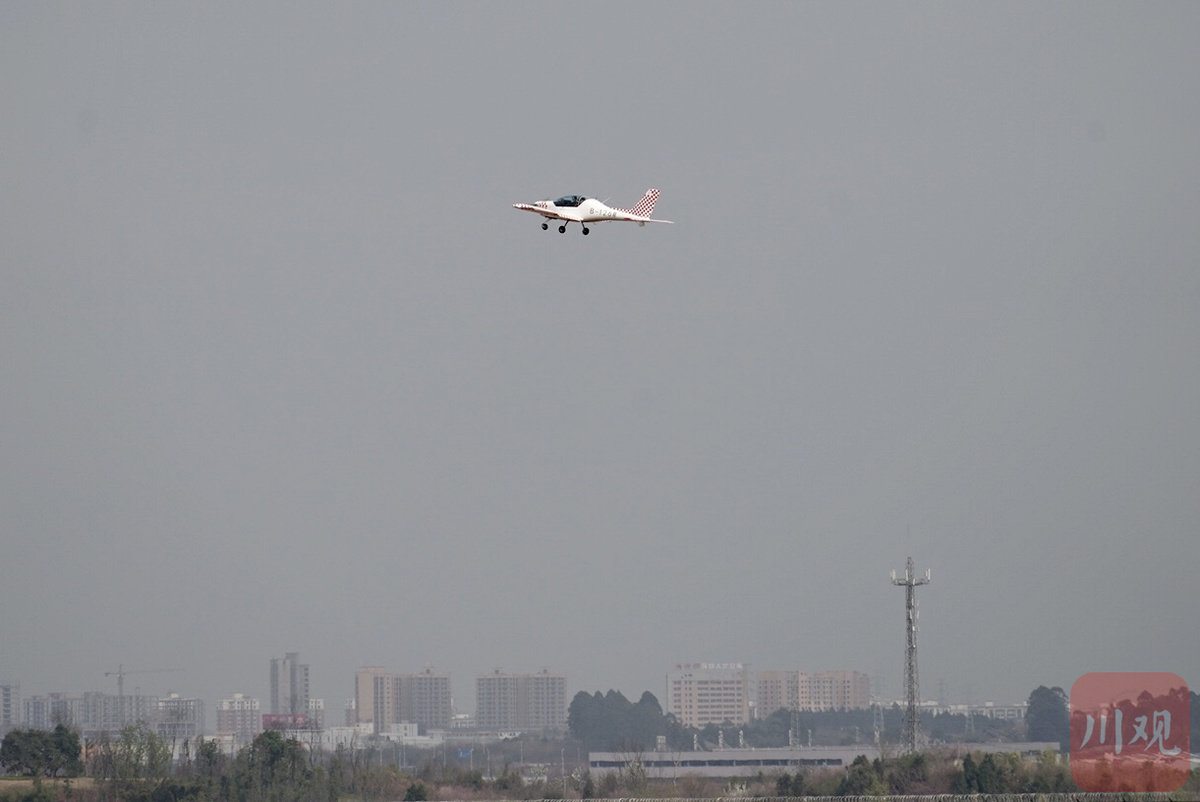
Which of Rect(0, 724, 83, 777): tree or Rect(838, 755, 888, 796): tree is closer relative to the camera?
Rect(838, 755, 888, 796): tree

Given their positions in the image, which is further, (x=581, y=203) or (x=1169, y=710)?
(x=1169, y=710)

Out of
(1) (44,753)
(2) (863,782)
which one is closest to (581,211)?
(2) (863,782)

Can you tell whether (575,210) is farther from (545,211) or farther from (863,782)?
(863,782)

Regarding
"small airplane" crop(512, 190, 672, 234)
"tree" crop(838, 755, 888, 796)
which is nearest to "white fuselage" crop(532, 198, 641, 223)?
"small airplane" crop(512, 190, 672, 234)

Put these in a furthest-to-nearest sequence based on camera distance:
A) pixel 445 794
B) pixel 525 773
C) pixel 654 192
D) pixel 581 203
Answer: pixel 525 773, pixel 445 794, pixel 654 192, pixel 581 203

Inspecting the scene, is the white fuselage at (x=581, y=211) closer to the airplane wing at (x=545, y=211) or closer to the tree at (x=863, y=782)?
the airplane wing at (x=545, y=211)

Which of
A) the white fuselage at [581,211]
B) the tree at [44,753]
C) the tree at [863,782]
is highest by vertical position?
the white fuselage at [581,211]

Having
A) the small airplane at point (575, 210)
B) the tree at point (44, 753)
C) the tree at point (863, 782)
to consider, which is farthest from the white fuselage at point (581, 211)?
the tree at point (44, 753)

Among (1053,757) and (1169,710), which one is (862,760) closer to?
(1053,757)

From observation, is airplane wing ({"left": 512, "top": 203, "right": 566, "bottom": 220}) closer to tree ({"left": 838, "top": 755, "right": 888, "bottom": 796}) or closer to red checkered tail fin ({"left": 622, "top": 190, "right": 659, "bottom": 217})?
red checkered tail fin ({"left": 622, "top": 190, "right": 659, "bottom": 217})

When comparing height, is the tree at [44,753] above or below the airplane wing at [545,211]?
below

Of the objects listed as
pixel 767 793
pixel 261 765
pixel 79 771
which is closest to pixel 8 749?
pixel 79 771
